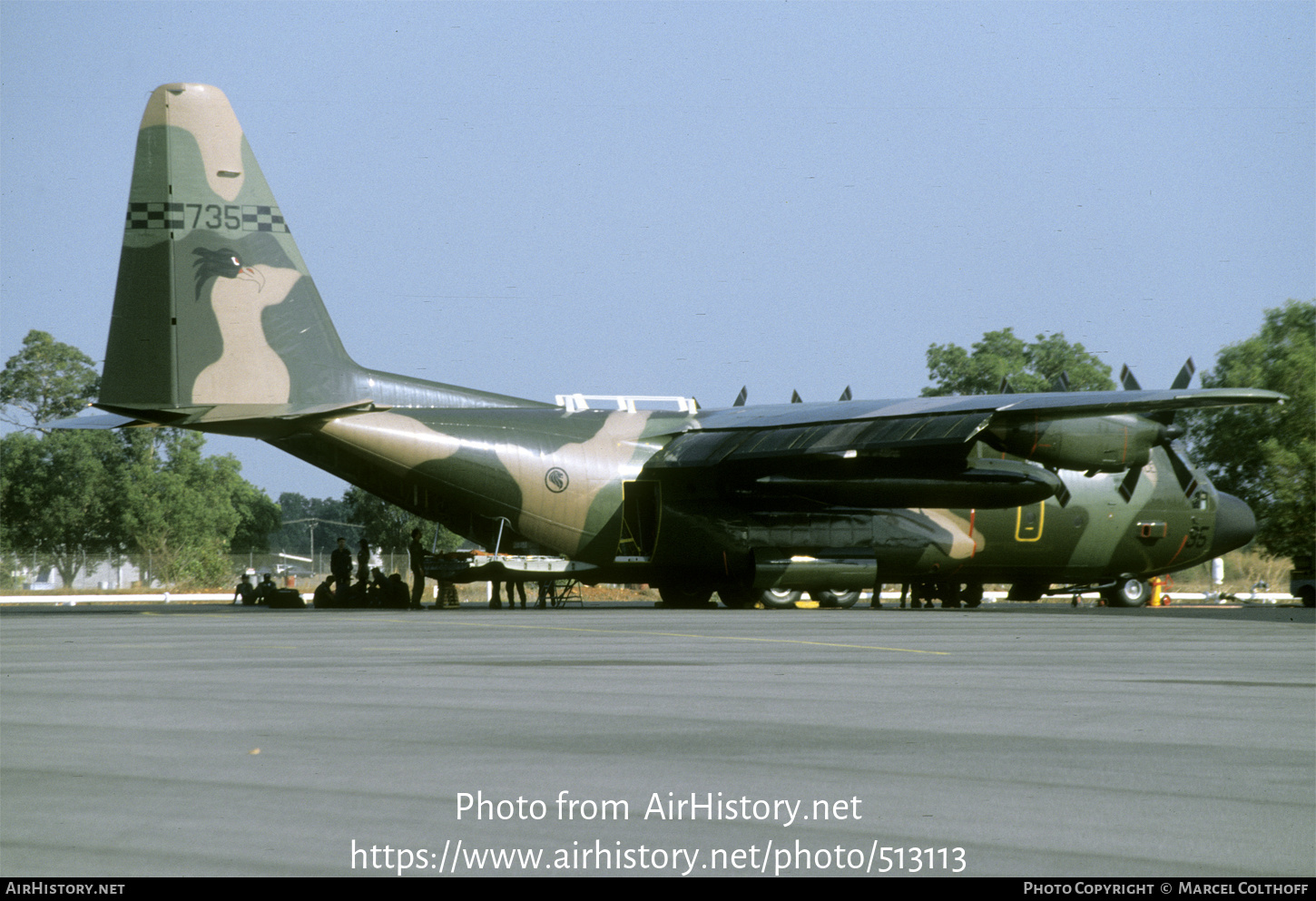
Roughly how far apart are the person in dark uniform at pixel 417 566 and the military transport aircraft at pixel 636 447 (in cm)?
182

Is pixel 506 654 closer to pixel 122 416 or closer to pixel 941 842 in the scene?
pixel 941 842

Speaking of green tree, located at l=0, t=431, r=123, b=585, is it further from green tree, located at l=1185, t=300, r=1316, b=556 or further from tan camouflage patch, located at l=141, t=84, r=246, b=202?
green tree, located at l=1185, t=300, r=1316, b=556

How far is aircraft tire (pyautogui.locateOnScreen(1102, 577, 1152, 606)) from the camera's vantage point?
3080cm

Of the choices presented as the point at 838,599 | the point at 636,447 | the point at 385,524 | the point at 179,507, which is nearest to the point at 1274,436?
the point at 838,599

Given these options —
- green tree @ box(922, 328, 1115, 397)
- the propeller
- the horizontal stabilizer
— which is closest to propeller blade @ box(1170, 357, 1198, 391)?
the propeller

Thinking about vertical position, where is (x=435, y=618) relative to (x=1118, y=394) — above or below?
below

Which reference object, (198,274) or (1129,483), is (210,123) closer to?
(198,274)

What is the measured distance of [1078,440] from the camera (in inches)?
901

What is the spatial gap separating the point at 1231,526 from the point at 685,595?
13067mm

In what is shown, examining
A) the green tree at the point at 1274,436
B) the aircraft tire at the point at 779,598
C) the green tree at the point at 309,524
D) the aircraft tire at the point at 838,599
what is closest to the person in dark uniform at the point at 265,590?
the aircraft tire at the point at 779,598

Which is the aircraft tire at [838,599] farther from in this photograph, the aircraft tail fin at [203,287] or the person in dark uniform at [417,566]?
the aircraft tail fin at [203,287]

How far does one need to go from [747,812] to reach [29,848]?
230cm

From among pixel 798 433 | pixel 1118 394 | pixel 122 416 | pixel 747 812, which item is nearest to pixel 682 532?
pixel 798 433
